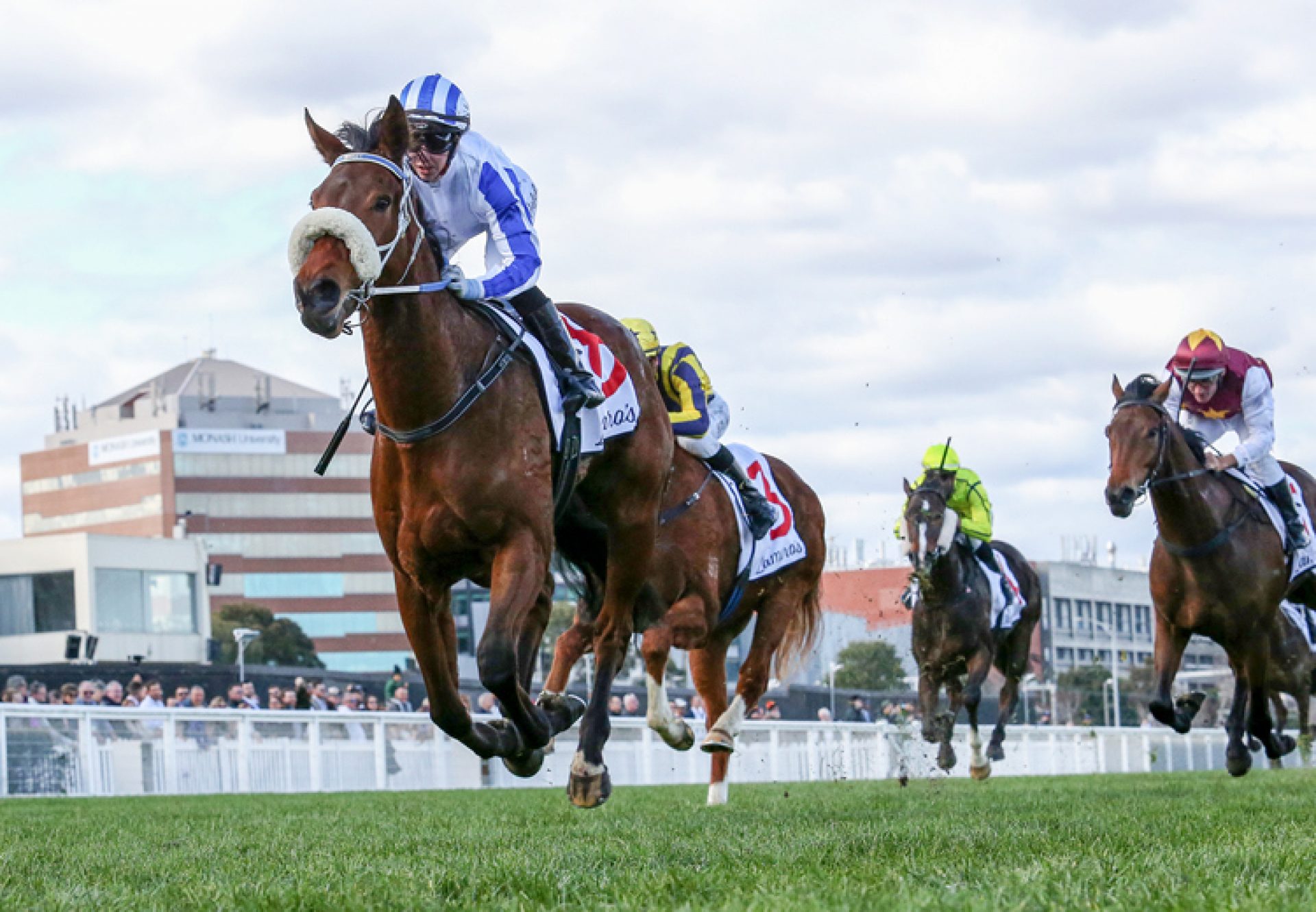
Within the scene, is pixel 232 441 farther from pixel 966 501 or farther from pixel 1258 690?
pixel 1258 690

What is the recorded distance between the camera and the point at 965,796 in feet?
37.2

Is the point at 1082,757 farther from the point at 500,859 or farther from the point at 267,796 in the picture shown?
the point at 500,859

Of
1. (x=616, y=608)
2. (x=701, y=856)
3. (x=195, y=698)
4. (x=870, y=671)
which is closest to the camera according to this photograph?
(x=701, y=856)

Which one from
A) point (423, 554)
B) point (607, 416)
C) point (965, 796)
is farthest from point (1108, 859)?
point (965, 796)

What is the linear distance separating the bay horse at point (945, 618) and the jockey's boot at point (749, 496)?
3946 millimetres

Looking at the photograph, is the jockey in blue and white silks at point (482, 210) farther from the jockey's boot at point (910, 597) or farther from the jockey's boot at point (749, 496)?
the jockey's boot at point (910, 597)

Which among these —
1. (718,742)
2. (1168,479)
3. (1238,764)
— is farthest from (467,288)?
(1238,764)

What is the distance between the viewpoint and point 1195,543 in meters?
11.0

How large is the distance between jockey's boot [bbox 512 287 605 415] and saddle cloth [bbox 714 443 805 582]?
371 centimetres

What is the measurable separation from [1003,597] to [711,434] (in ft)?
20.8

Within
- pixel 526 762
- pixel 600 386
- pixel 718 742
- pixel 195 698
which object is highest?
pixel 600 386

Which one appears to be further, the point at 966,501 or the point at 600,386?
the point at 966,501

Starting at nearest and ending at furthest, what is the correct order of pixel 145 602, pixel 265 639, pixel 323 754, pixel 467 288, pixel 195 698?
pixel 467 288 < pixel 323 754 < pixel 195 698 < pixel 145 602 < pixel 265 639

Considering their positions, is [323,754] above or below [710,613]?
below
